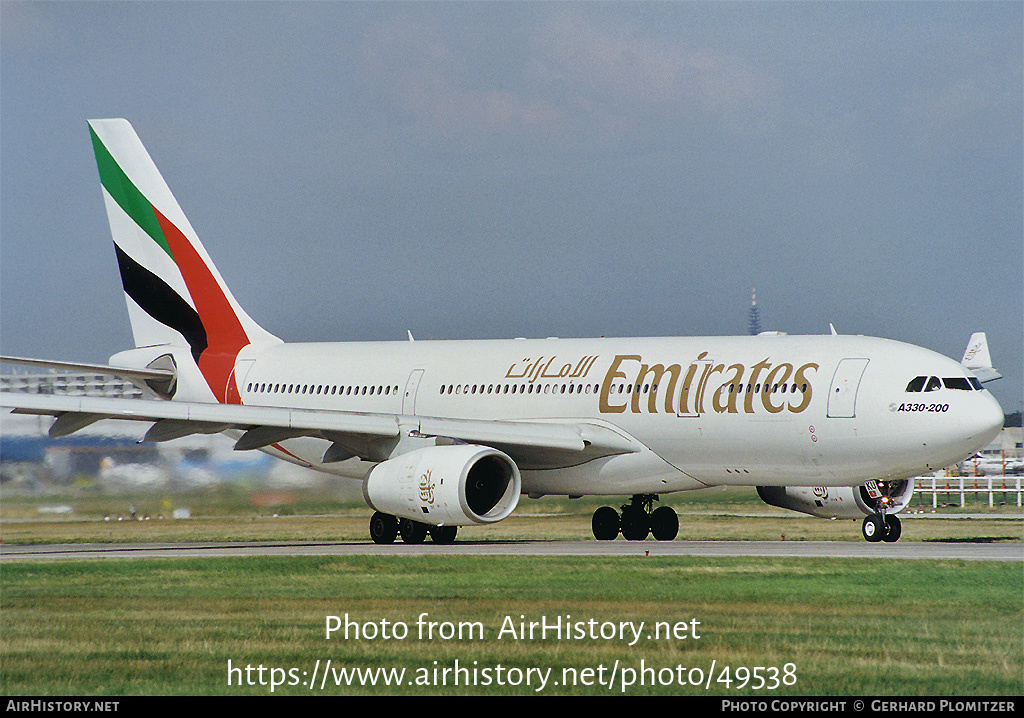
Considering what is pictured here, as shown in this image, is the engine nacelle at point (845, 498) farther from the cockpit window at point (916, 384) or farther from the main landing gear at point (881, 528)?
the cockpit window at point (916, 384)

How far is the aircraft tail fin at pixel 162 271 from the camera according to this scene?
32562 mm

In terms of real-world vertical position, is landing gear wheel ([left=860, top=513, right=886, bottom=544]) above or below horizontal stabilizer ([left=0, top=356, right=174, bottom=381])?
below

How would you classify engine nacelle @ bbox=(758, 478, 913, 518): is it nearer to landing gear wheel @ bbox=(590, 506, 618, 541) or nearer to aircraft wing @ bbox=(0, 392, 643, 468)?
landing gear wheel @ bbox=(590, 506, 618, 541)

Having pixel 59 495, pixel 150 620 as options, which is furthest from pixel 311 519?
pixel 150 620

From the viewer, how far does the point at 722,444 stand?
24.0 metres

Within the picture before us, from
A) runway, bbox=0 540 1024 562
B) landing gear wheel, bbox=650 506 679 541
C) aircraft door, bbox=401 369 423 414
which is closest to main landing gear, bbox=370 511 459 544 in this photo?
runway, bbox=0 540 1024 562

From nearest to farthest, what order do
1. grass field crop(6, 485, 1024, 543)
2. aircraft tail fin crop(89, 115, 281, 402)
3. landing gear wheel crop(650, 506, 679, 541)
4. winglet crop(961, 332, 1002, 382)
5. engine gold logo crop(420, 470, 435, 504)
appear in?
1. engine gold logo crop(420, 470, 435, 504)
2. landing gear wheel crop(650, 506, 679, 541)
3. grass field crop(6, 485, 1024, 543)
4. aircraft tail fin crop(89, 115, 281, 402)
5. winglet crop(961, 332, 1002, 382)

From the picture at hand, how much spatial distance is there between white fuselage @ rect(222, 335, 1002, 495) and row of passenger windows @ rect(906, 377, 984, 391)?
Result: 0.29 ft

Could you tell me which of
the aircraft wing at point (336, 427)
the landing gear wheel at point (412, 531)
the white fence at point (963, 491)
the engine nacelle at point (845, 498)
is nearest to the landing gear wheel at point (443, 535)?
the landing gear wheel at point (412, 531)

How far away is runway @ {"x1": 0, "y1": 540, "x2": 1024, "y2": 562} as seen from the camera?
2245 centimetres

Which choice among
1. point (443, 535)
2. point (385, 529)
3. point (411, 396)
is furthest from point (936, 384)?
point (411, 396)

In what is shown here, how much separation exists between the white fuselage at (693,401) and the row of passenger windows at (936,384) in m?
0.09

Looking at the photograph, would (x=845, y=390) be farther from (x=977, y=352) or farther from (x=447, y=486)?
(x=977, y=352)
